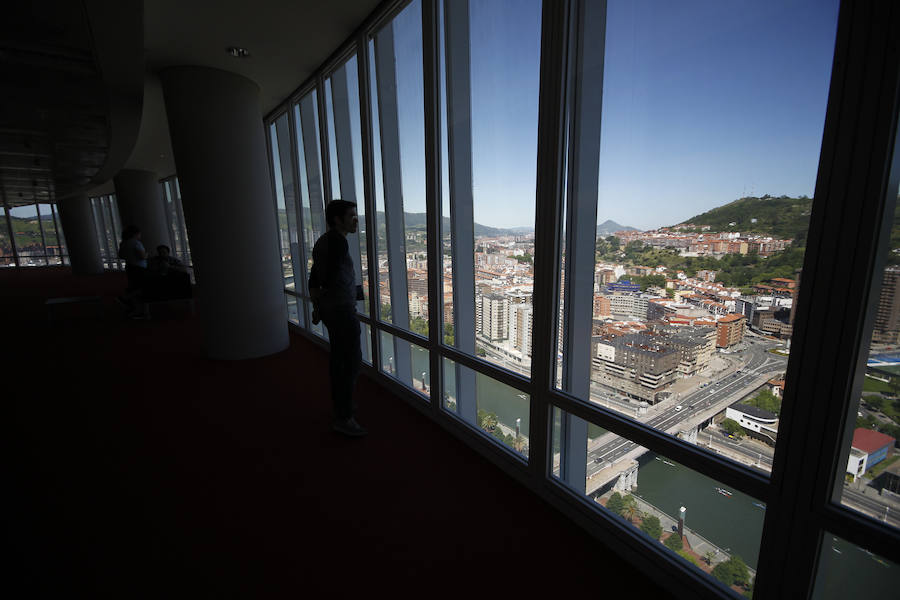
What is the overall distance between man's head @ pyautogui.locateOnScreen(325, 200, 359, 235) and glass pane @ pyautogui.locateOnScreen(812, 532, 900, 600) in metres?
3.26

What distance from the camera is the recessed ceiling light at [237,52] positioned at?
4359mm

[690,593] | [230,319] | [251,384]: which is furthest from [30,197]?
[690,593]

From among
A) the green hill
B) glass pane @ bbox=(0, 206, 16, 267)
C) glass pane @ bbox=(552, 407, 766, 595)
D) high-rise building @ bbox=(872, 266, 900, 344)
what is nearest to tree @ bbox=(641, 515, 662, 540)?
glass pane @ bbox=(552, 407, 766, 595)

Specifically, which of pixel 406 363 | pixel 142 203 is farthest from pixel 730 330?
pixel 142 203

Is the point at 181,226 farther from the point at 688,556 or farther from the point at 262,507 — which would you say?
the point at 688,556

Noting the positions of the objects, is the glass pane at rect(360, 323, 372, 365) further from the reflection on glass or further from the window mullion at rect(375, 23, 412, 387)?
the reflection on glass

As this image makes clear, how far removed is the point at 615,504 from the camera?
7.30 feet

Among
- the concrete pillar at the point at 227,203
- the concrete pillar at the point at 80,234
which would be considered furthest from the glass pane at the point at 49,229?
the concrete pillar at the point at 227,203

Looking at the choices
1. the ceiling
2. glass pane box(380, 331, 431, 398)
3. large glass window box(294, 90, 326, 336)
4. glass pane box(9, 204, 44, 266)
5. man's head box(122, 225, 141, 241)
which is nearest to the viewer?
the ceiling

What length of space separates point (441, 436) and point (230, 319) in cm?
398

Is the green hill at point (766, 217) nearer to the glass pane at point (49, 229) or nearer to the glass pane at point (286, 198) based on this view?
the glass pane at point (286, 198)

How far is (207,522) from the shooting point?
2383mm

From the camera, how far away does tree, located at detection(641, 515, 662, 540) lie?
6.64 ft

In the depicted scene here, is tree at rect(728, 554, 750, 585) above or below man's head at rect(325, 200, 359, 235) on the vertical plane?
below
